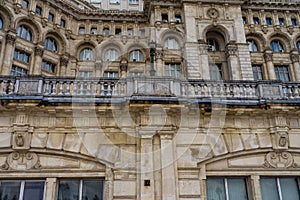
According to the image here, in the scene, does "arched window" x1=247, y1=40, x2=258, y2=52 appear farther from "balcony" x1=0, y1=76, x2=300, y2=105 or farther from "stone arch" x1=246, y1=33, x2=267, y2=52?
"balcony" x1=0, y1=76, x2=300, y2=105

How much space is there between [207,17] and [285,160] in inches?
1103

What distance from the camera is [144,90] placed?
411 inches

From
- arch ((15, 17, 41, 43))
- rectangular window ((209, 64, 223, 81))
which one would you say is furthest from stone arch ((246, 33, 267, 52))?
arch ((15, 17, 41, 43))

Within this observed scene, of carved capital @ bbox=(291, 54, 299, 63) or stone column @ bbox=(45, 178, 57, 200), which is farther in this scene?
carved capital @ bbox=(291, 54, 299, 63)

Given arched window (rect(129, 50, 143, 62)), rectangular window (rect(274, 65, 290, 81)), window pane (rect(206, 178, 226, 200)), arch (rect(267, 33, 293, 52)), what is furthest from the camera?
arched window (rect(129, 50, 143, 62))

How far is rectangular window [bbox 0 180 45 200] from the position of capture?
9516 mm

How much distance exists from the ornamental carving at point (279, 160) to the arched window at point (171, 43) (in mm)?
26326

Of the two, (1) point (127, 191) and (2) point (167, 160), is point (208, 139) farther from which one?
(1) point (127, 191)

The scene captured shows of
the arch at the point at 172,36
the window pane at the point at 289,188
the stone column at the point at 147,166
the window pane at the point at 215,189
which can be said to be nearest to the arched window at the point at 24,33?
the arch at the point at 172,36

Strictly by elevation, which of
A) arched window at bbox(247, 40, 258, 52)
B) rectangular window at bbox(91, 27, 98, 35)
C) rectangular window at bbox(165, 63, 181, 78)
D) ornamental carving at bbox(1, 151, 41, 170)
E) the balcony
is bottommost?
ornamental carving at bbox(1, 151, 41, 170)

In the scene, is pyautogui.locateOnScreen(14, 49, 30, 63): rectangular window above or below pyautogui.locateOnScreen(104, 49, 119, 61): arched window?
below

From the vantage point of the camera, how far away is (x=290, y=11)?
40219 millimetres

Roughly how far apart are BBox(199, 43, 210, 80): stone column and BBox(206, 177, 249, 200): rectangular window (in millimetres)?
22333

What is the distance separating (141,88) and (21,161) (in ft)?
15.9
